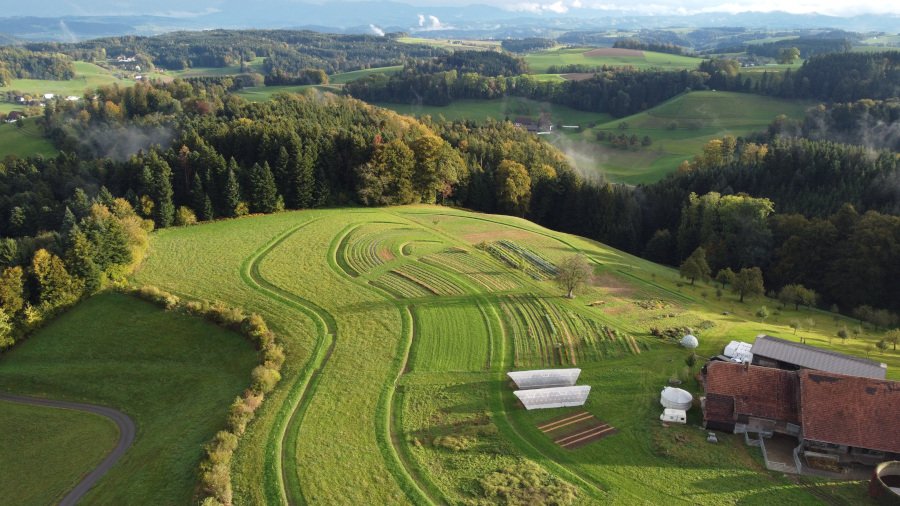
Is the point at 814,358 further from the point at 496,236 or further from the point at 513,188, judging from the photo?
the point at 513,188

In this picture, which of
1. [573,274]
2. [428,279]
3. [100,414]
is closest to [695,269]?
[573,274]

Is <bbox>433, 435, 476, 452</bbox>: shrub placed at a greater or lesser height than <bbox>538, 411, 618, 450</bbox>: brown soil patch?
greater

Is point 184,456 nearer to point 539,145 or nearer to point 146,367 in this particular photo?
point 146,367

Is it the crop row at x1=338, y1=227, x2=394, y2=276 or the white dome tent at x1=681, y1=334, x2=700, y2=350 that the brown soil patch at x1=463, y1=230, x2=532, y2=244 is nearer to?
the crop row at x1=338, y1=227, x2=394, y2=276

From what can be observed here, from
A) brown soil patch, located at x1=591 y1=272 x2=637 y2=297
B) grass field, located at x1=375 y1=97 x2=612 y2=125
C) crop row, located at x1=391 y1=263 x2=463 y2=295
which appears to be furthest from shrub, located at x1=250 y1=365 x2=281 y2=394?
grass field, located at x1=375 y1=97 x2=612 y2=125

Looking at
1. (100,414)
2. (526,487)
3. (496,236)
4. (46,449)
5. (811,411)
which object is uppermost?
(496,236)

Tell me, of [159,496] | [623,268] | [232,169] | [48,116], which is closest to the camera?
[159,496]

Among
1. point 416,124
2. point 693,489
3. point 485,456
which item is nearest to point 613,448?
point 693,489
